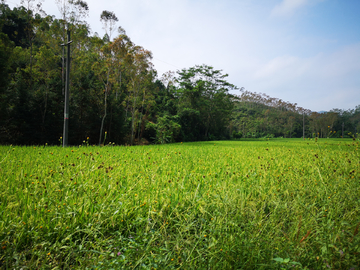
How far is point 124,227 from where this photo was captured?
1.89 m

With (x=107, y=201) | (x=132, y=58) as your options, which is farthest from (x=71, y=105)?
(x=107, y=201)

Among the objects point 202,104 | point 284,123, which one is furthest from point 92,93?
point 284,123

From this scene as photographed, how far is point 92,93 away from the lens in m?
15.2

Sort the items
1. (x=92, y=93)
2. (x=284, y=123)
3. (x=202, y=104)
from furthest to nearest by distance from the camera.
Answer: (x=284, y=123)
(x=202, y=104)
(x=92, y=93)

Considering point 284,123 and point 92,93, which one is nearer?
point 92,93

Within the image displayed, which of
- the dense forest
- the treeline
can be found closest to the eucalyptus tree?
the dense forest

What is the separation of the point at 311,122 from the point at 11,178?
7476cm

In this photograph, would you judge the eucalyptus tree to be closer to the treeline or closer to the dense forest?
the dense forest

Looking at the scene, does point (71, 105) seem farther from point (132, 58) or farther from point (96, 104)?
point (132, 58)

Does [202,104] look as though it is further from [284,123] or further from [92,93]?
[284,123]

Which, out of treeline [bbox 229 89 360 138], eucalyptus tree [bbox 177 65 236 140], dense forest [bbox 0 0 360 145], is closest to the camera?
dense forest [bbox 0 0 360 145]

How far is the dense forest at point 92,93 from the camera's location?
1212cm

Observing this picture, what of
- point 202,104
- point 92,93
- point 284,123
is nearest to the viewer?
point 92,93

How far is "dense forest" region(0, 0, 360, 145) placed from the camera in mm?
12117
